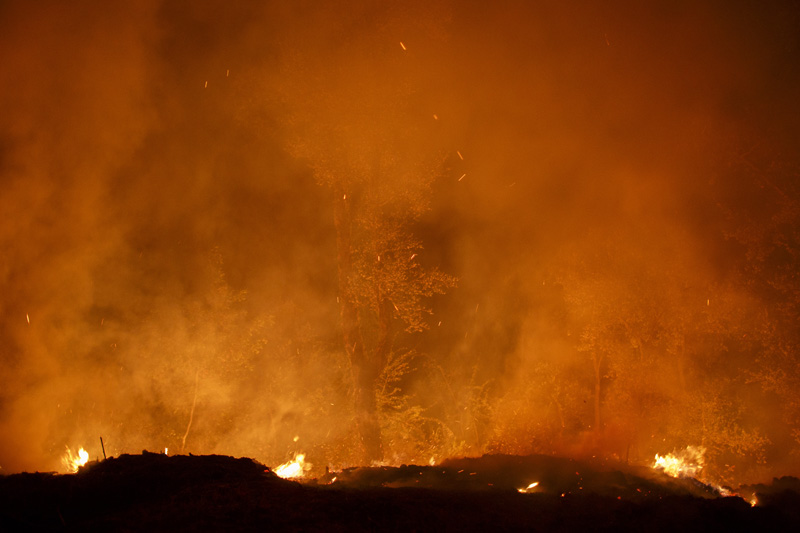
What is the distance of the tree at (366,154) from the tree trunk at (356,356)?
0.09 feet

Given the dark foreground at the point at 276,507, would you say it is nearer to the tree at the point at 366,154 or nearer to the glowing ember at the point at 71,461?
the glowing ember at the point at 71,461

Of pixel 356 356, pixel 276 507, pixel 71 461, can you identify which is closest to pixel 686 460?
pixel 356 356

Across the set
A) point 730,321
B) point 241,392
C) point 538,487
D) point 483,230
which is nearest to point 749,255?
point 730,321

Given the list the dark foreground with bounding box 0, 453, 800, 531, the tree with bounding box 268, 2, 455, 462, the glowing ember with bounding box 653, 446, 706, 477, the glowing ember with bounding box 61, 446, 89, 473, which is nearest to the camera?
the dark foreground with bounding box 0, 453, 800, 531

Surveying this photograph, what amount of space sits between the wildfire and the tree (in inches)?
325

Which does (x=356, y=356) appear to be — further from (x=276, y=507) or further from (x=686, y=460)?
(x=686, y=460)

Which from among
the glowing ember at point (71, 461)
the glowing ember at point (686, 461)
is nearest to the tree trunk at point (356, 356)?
the glowing ember at point (71, 461)

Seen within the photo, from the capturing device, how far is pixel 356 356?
14.2 meters

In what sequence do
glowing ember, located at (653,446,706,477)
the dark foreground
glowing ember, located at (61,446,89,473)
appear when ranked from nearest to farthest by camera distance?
the dark foreground, glowing ember, located at (61,446,89,473), glowing ember, located at (653,446,706,477)

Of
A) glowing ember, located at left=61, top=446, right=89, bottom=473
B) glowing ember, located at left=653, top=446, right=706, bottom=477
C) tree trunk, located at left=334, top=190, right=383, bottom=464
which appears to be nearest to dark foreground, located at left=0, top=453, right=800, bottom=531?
glowing ember, located at left=61, top=446, right=89, bottom=473

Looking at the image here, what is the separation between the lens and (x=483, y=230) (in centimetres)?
1970

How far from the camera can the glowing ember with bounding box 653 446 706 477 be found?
557 inches

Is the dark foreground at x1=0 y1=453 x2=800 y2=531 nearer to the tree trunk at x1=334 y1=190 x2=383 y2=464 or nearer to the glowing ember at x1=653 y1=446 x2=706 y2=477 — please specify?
the tree trunk at x1=334 y1=190 x2=383 y2=464

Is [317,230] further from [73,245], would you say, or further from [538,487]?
[538,487]
